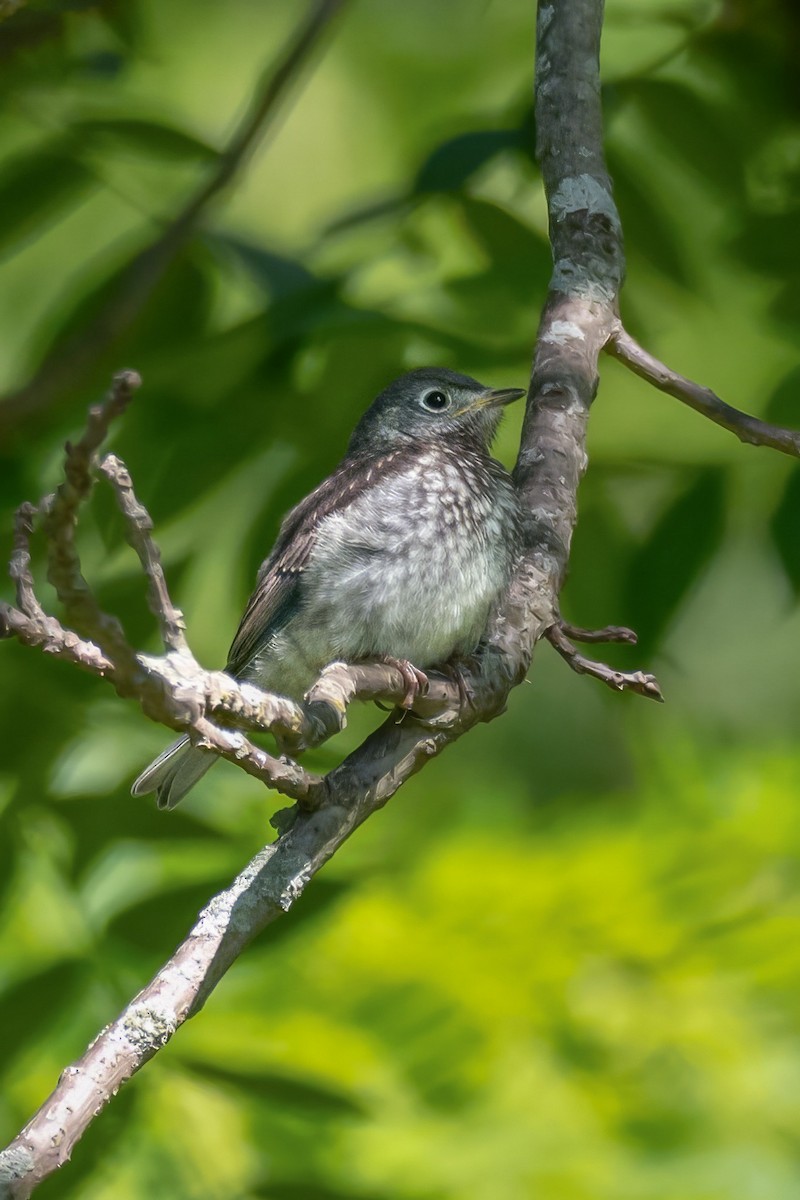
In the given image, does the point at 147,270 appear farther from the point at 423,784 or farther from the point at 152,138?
the point at 423,784

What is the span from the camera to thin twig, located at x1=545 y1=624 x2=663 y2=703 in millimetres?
3180

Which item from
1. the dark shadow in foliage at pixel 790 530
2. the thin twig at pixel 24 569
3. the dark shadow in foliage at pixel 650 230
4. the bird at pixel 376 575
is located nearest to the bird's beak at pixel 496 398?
the bird at pixel 376 575

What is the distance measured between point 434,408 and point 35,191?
53.6 inches

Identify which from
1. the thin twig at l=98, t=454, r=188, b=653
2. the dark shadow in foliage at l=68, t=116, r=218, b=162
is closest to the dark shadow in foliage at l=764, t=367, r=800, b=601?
the dark shadow in foliage at l=68, t=116, r=218, b=162

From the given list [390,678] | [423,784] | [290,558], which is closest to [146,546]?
[390,678]

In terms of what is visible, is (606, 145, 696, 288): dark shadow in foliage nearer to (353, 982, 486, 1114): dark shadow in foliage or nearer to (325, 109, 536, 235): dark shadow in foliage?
(325, 109, 536, 235): dark shadow in foliage

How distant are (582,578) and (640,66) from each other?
161cm

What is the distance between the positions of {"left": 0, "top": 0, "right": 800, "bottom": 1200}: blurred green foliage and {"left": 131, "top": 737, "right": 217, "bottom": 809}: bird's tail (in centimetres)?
7

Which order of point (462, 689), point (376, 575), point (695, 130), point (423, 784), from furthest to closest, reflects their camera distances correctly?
1. point (423, 784)
2. point (695, 130)
3. point (376, 575)
4. point (462, 689)

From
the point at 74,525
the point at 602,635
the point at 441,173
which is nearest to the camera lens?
the point at 74,525

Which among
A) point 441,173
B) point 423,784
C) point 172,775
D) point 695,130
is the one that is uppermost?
point 695,130

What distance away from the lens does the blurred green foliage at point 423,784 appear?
3320 mm

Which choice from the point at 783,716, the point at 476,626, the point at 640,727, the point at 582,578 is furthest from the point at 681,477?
the point at 783,716

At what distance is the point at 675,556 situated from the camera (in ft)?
11.9
